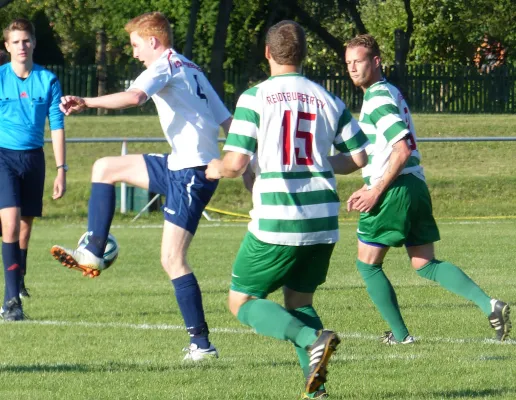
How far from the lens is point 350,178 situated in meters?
22.7

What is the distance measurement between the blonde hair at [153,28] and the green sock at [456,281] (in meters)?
2.28

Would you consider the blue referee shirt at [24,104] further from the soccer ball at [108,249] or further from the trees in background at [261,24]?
the trees in background at [261,24]

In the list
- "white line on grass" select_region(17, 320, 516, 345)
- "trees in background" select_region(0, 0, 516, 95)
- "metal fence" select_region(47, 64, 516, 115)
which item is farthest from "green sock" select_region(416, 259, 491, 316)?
"metal fence" select_region(47, 64, 516, 115)

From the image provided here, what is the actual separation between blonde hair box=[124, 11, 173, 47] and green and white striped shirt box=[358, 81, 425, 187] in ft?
4.27

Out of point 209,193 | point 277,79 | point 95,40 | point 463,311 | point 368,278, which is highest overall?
point 277,79

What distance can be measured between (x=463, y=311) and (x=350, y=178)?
1344 cm

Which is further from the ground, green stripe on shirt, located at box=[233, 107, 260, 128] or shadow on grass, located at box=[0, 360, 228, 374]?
green stripe on shirt, located at box=[233, 107, 260, 128]

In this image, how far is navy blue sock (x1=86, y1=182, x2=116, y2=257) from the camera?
7.21 metres

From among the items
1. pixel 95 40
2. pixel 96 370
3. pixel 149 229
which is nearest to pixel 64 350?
pixel 96 370

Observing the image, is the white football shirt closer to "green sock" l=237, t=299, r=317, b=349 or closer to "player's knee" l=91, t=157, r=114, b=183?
"player's knee" l=91, t=157, r=114, b=183

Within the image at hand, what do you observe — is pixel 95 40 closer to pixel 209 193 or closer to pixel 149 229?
pixel 149 229

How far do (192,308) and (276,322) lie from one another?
5.45 feet

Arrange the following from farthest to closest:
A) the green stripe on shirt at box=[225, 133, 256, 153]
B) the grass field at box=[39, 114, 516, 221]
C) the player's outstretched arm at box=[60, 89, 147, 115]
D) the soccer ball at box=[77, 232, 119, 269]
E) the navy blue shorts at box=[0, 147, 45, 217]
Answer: the grass field at box=[39, 114, 516, 221] < the navy blue shorts at box=[0, 147, 45, 217] < the soccer ball at box=[77, 232, 119, 269] < the player's outstretched arm at box=[60, 89, 147, 115] < the green stripe on shirt at box=[225, 133, 256, 153]

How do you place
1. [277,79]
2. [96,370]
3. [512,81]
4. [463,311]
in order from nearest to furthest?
1. [277,79]
2. [96,370]
3. [463,311]
4. [512,81]
